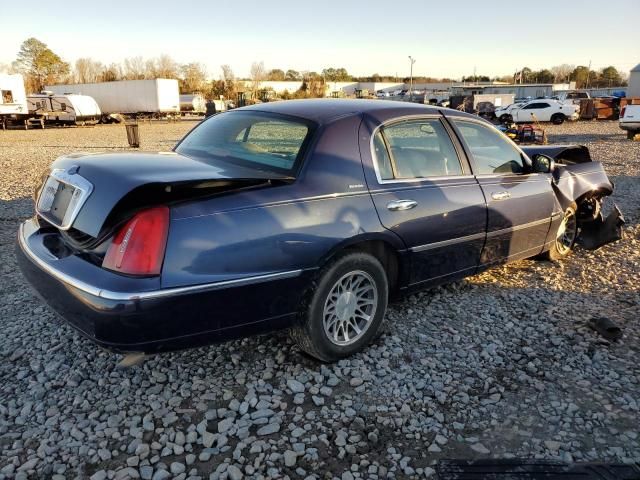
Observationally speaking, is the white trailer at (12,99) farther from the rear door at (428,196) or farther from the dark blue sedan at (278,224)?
the rear door at (428,196)

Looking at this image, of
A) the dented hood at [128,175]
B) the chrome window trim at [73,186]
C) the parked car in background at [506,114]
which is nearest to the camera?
the dented hood at [128,175]

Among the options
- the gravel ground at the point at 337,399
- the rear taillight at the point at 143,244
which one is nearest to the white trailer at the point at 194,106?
the gravel ground at the point at 337,399

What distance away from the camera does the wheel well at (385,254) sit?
3225 millimetres

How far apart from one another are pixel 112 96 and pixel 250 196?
41.3 metres

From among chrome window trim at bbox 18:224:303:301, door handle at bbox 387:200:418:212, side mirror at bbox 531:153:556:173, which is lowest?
chrome window trim at bbox 18:224:303:301

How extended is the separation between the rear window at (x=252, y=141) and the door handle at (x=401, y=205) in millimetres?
685

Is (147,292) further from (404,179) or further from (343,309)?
(404,179)

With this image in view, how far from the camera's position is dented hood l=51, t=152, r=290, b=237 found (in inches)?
100

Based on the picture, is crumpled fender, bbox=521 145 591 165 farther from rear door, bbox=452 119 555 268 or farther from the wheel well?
the wheel well

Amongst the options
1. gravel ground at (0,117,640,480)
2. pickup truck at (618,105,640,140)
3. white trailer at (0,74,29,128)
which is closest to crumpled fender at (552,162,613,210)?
gravel ground at (0,117,640,480)

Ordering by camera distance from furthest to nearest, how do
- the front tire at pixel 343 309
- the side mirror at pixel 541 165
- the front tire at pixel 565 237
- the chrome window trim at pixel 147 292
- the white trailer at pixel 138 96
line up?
the white trailer at pixel 138 96 → the front tire at pixel 565 237 → the side mirror at pixel 541 165 → the front tire at pixel 343 309 → the chrome window trim at pixel 147 292

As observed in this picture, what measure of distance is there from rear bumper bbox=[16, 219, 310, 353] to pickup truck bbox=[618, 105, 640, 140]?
2190 cm

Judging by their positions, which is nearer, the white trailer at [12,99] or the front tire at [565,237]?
the front tire at [565,237]

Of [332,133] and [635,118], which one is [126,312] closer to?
[332,133]
